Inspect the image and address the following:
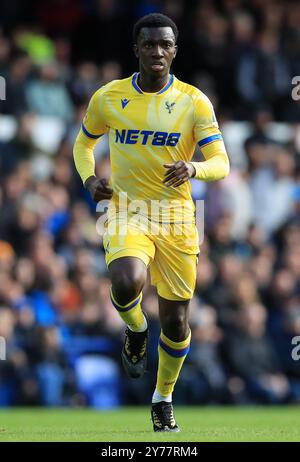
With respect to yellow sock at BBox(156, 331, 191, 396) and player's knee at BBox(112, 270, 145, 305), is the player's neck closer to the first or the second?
player's knee at BBox(112, 270, 145, 305)

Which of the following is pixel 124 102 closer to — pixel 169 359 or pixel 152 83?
pixel 152 83

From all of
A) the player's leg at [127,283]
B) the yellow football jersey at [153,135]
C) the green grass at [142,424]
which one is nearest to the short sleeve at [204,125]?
the yellow football jersey at [153,135]

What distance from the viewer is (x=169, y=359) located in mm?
9398

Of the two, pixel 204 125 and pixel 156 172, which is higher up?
pixel 204 125

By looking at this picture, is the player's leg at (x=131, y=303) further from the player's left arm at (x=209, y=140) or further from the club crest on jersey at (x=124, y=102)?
the club crest on jersey at (x=124, y=102)

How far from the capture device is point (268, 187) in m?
16.9

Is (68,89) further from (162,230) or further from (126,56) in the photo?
(162,230)

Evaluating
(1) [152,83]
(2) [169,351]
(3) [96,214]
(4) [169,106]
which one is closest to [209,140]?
(4) [169,106]

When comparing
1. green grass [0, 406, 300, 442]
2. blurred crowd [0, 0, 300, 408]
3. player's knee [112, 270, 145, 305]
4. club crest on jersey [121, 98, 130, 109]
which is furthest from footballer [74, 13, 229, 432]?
blurred crowd [0, 0, 300, 408]

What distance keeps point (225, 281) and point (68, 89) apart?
364cm

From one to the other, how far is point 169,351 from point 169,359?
0.24ft

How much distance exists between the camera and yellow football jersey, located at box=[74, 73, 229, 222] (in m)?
9.09
